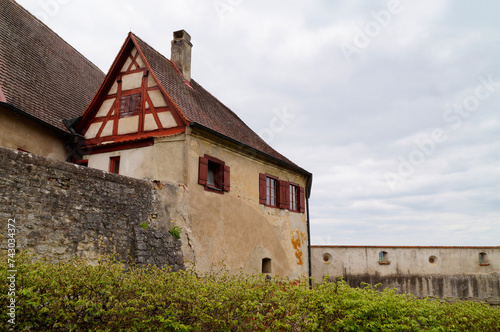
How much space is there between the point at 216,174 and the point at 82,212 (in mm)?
4363

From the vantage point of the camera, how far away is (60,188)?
7.54 meters

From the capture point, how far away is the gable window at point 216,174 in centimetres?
1088

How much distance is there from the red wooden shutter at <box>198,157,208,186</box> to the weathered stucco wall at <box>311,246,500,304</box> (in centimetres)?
833

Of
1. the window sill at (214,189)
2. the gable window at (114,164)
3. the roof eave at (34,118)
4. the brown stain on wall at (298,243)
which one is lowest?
the brown stain on wall at (298,243)

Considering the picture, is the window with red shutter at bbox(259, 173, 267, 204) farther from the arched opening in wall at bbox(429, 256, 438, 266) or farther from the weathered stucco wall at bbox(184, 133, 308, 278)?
the arched opening in wall at bbox(429, 256, 438, 266)

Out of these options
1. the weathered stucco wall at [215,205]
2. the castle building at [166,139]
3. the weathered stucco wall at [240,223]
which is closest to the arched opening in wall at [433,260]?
the weathered stucco wall at [240,223]

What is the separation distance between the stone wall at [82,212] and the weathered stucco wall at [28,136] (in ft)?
11.6

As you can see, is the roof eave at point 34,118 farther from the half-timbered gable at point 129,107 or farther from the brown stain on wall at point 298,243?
the brown stain on wall at point 298,243

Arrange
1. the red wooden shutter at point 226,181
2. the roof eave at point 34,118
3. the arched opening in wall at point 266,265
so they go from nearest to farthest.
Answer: the roof eave at point 34,118
the red wooden shutter at point 226,181
the arched opening in wall at point 266,265

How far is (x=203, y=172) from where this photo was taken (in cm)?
1070

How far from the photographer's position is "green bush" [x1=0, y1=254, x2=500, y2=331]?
4652 mm

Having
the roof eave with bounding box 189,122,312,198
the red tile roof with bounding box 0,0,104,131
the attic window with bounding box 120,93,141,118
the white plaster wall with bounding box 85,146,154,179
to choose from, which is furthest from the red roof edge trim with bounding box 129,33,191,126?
the red tile roof with bounding box 0,0,104,131

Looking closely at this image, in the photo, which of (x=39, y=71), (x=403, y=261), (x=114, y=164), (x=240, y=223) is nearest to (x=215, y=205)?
(x=240, y=223)

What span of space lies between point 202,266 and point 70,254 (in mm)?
3544
